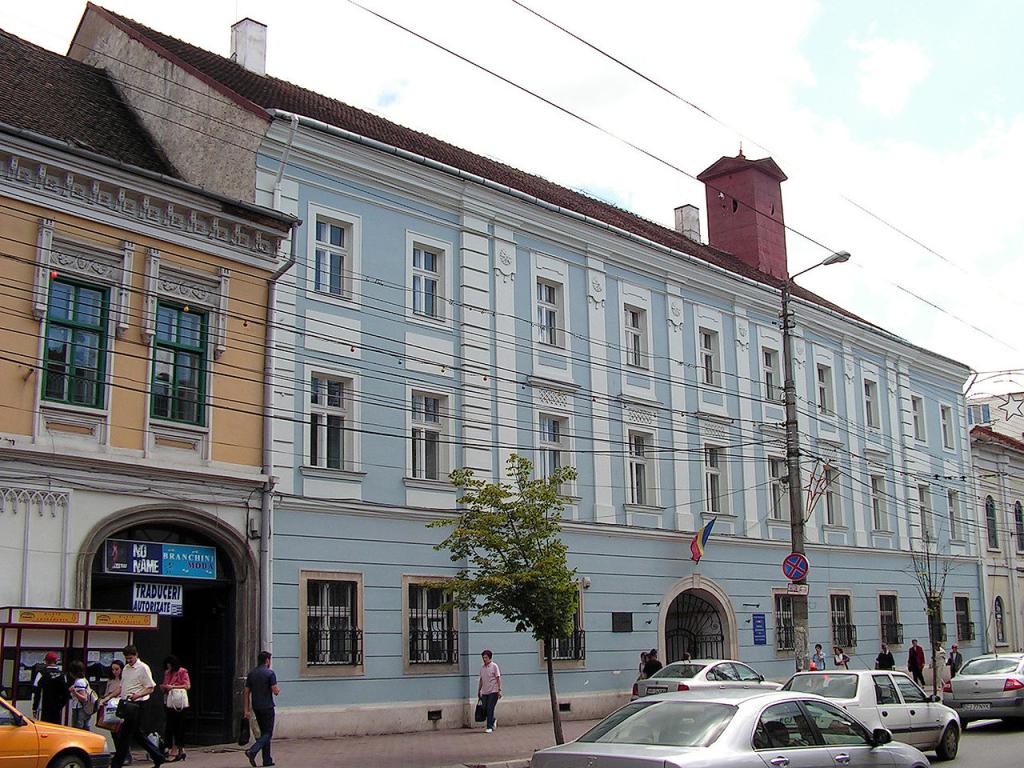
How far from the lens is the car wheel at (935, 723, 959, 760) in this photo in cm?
1780

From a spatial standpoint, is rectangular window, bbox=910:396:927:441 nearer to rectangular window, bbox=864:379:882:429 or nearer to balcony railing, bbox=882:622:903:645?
rectangular window, bbox=864:379:882:429

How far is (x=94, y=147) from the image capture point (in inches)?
788

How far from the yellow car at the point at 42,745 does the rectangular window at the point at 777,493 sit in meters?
22.8

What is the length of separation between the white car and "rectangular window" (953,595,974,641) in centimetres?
2528

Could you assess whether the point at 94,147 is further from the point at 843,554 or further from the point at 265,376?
the point at 843,554

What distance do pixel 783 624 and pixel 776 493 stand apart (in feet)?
12.0

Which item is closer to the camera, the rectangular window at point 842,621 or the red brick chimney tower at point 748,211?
the rectangular window at point 842,621

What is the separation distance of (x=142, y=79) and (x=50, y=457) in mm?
10148

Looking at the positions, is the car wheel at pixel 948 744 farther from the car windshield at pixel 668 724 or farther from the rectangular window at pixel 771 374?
the rectangular window at pixel 771 374

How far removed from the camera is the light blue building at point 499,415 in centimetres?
2219

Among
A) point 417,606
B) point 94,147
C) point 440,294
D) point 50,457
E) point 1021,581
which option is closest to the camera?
point 50,457

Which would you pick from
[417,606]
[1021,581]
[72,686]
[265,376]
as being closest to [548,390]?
[417,606]

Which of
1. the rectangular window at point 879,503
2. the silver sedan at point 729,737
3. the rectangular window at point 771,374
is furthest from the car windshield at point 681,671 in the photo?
the rectangular window at point 879,503

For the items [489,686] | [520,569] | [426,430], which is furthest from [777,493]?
[520,569]
